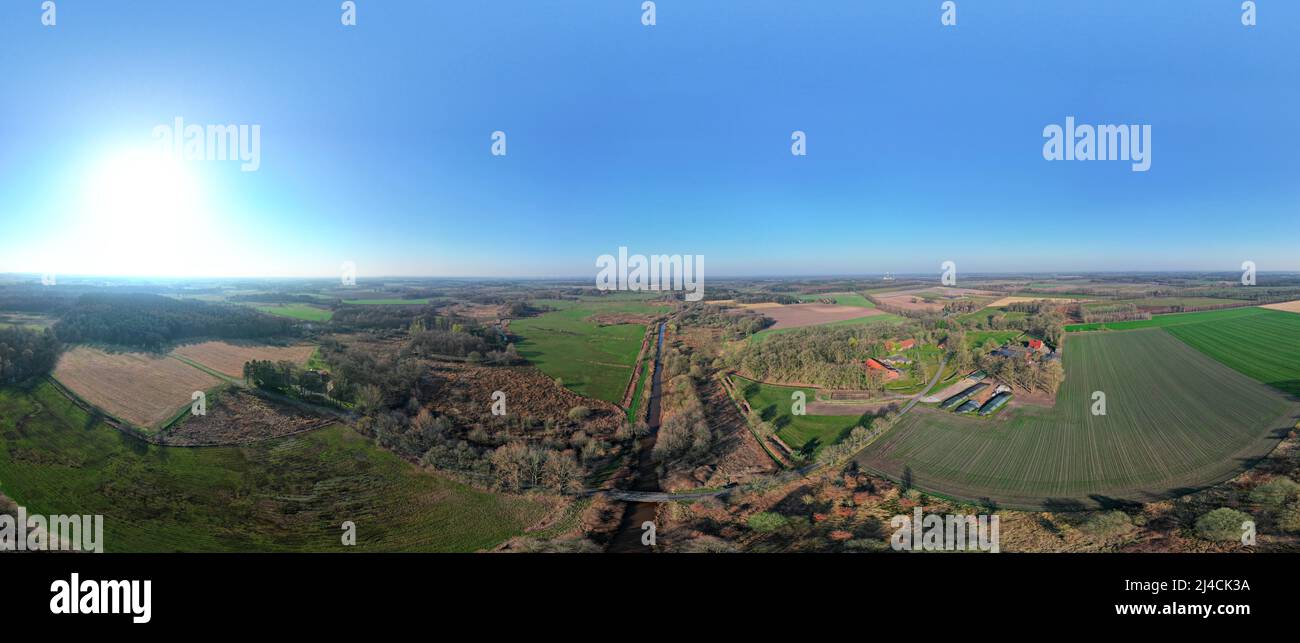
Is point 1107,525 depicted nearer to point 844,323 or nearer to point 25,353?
point 844,323

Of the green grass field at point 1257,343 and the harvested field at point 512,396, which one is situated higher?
the green grass field at point 1257,343

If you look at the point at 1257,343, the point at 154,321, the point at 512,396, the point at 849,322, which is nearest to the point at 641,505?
the point at 512,396

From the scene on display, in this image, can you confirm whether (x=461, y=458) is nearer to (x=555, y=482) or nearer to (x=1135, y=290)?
(x=555, y=482)

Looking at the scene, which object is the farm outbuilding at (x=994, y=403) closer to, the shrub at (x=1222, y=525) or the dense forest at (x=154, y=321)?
the shrub at (x=1222, y=525)

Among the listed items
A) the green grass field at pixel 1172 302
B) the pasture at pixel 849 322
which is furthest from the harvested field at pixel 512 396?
the green grass field at pixel 1172 302

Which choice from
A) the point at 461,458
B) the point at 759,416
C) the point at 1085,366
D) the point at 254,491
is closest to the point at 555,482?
the point at 461,458
